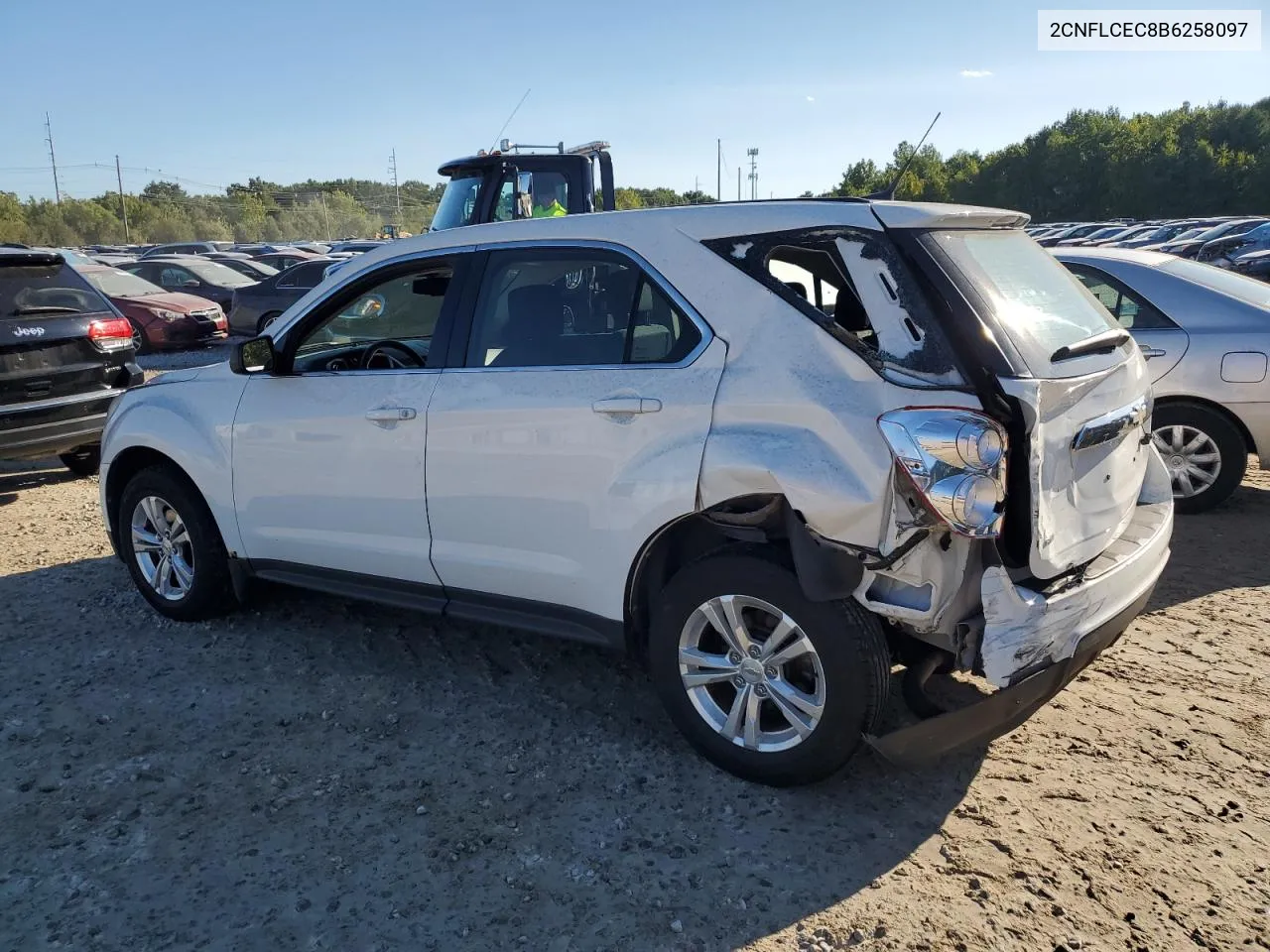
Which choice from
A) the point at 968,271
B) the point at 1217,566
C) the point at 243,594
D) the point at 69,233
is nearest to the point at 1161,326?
the point at 1217,566

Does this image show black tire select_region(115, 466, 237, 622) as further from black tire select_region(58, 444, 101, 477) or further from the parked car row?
the parked car row

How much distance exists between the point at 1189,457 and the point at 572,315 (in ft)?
14.4

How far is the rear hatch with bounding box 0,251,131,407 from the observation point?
7.03 meters

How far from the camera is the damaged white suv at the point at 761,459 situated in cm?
281

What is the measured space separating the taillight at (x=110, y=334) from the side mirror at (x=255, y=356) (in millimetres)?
4129

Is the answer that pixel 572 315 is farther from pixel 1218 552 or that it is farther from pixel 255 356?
pixel 1218 552

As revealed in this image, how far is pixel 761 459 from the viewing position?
2.99 metres

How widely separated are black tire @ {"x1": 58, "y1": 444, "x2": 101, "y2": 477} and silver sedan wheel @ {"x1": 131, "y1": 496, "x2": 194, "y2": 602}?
3.90m

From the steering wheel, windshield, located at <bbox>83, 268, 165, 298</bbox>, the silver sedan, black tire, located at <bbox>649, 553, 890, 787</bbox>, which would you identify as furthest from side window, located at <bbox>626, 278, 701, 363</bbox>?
windshield, located at <bbox>83, 268, 165, 298</bbox>

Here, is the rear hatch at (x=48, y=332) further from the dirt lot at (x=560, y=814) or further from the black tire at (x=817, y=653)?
the black tire at (x=817, y=653)

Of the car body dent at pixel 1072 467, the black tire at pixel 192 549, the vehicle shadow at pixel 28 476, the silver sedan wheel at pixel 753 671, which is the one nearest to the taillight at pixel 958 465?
the car body dent at pixel 1072 467

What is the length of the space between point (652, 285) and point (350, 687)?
218cm

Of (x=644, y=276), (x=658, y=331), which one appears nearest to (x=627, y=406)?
(x=658, y=331)

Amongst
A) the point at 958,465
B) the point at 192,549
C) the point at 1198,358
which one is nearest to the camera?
the point at 958,465
